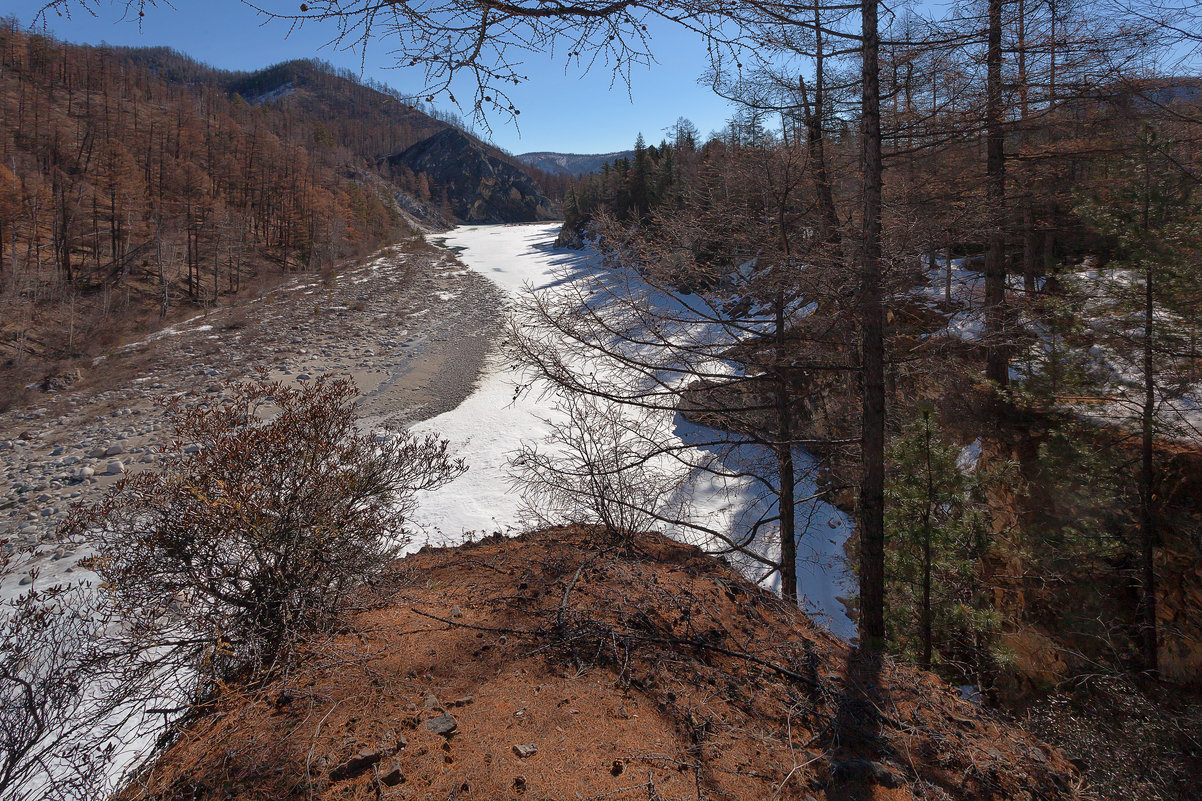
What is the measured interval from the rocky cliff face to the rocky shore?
263 feet

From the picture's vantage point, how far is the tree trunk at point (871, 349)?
3909 millimetres

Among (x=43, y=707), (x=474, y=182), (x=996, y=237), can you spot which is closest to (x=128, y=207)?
(x=43, y=707)

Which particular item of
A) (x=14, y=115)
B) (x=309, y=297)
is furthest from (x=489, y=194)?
(x=309, y=297)

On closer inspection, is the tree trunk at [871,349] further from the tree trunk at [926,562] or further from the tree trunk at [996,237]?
the tree trunk at [926,562]

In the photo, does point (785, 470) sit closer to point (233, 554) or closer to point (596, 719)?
point (596, 719)

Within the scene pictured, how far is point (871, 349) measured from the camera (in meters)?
4.17

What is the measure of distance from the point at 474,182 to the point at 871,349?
118618 mm

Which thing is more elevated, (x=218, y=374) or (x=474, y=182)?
(x=474, y=182)

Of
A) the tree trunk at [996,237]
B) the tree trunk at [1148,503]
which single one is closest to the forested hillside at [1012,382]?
the tree trunk at [1148,503]

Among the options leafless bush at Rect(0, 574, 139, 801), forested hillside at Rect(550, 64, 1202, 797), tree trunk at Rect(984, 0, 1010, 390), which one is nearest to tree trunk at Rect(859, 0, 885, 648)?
forested hillside at Rect(550, 64, 1202, 797)

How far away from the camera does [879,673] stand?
346 centimetres

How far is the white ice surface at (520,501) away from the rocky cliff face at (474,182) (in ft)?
325

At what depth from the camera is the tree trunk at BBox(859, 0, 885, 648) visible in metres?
3.91

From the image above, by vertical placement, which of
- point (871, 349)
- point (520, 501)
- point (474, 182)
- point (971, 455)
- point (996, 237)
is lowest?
point (520, 501)
